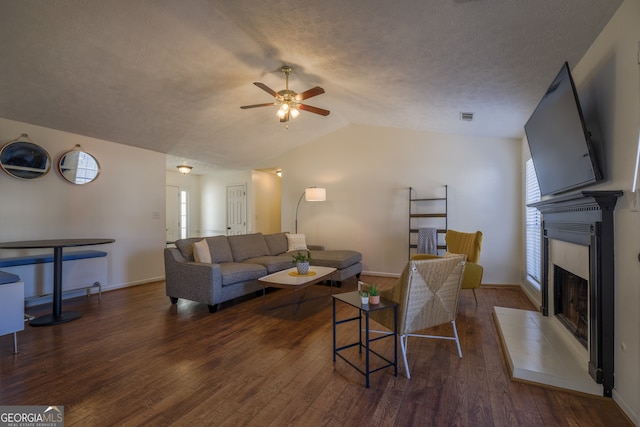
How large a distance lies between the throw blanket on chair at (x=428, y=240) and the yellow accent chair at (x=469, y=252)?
15.6 inches

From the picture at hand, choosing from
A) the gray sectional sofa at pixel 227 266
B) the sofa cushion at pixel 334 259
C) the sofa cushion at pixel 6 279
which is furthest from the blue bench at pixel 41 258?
the sofa cushion at pixel 334 259

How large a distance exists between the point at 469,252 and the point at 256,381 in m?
3.30

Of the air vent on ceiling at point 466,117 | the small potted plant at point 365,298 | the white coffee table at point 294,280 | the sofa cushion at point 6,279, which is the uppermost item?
the air vent on ceiling at point 466,117

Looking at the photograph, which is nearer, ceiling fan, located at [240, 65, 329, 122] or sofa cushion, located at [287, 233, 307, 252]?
ceiling fan, located at [240, 65, 329, 122]

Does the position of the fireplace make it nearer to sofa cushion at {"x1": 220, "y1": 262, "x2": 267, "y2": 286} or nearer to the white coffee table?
the white coffee table

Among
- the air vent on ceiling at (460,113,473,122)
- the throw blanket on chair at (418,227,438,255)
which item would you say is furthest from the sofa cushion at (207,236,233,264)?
the air vent on ceiling at (460,113,473,122)

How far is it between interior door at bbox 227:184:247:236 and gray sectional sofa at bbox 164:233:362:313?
2.57 metres

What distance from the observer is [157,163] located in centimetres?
542

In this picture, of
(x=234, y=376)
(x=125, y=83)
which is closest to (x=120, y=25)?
(x=125, y=83)

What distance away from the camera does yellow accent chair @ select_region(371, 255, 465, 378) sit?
2.19m

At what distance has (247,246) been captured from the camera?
4.96 m

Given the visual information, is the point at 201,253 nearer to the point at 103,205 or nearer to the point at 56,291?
the point at 56,291

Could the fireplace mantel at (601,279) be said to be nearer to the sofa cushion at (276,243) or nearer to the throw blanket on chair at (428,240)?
the throw blanket on chair at (428,240)

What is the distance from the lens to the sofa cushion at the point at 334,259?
4844 mm
